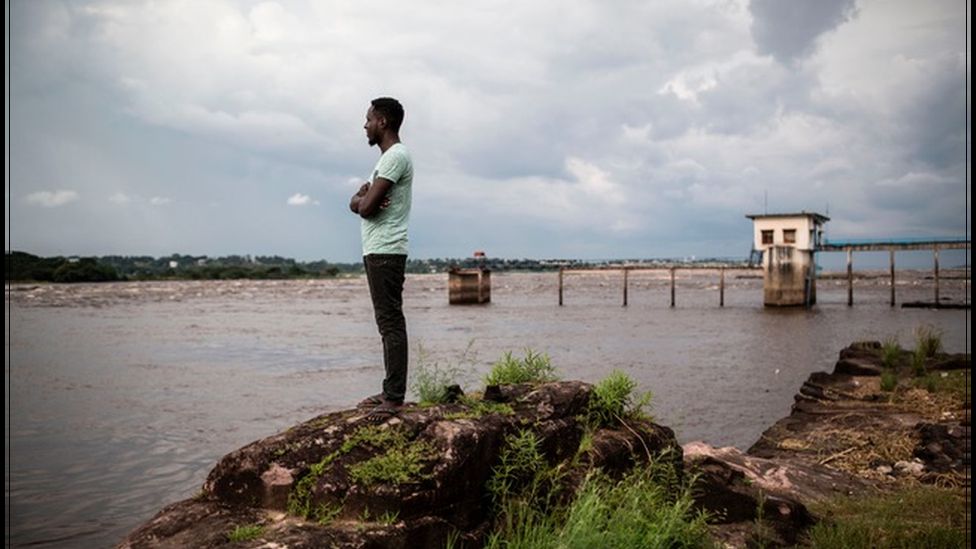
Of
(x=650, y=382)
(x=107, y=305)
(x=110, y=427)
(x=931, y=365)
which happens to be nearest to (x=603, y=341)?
(x=650, y=382)

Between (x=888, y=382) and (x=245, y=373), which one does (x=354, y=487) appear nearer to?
(x=888, y=382)

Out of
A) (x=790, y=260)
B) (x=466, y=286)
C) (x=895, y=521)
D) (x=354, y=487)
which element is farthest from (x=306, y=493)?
(x=466, y=286)

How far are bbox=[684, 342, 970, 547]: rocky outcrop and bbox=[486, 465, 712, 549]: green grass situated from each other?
3.25 ft

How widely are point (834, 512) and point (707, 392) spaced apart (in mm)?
11592

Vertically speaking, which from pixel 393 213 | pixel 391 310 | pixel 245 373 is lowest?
pixel 245 373

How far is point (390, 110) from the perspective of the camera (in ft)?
20.1

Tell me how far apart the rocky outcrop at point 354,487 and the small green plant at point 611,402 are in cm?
141

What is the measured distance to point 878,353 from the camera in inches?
837

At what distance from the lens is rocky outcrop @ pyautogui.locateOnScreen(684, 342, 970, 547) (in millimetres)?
7504

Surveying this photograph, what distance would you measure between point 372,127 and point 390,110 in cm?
20

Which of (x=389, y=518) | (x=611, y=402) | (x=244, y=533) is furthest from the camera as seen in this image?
(x=611, y=402)

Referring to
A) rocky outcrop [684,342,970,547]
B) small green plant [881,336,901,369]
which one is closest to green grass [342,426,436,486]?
rocky outcrop [684,342,970,547]

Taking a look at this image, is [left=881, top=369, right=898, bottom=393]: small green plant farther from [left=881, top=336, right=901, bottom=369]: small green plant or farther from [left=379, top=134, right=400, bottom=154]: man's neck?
[left=379, top=134, right=400, bottom=154]: man's neck

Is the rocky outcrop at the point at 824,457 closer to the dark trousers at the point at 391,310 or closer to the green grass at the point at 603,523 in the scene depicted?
the green grass at the point at 603,523
